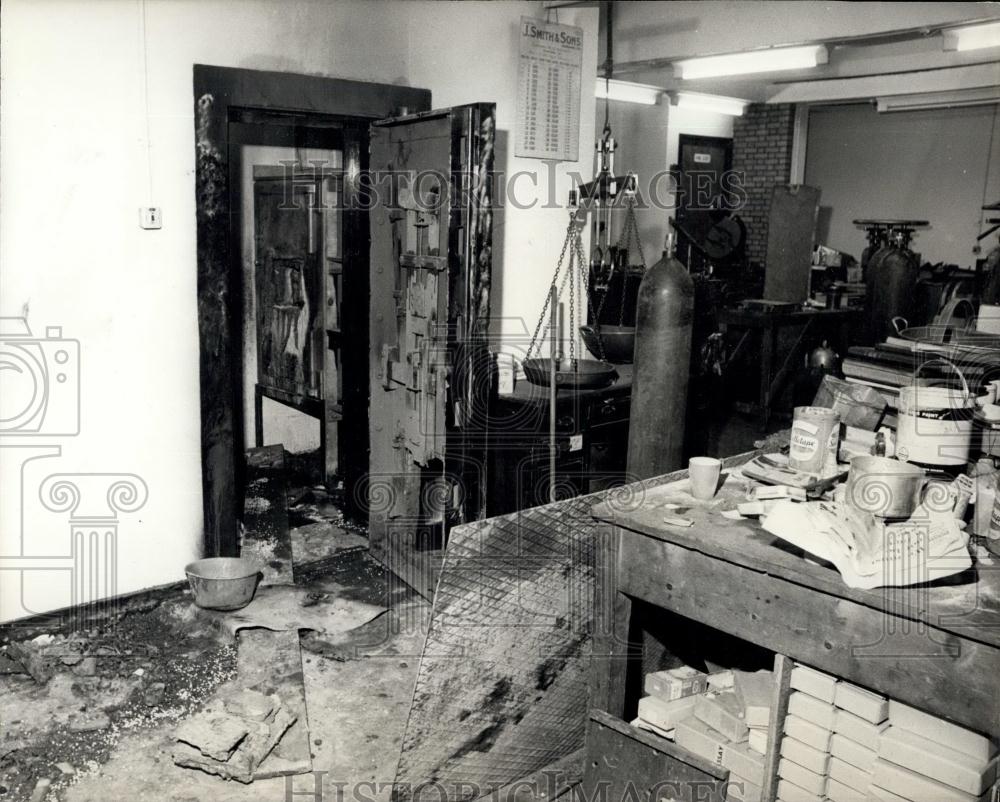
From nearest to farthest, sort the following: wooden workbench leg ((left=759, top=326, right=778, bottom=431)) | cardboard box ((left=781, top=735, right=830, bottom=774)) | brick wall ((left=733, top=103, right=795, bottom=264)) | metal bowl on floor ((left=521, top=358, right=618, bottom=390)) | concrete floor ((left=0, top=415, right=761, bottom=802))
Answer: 1. cardboard box ((left=781, top=735, right=830, bottom=774))
2. concrete floor ((left=0, top=415, right=761, bottom=802))
3. metal bowl on floor ((left=521, top=358, right=618, bottom=390))
4. wooden workbench leg ((left=759, top=326, right=778, bottom=431))
5. brick wall ((left=733, top=103, right=795, bottom=264))

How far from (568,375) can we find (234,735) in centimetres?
223

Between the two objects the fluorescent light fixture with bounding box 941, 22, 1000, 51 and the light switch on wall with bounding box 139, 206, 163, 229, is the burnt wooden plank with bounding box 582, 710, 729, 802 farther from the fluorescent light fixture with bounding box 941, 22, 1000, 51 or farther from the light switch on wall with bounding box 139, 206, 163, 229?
the fluorescent light fixture with bounding box 941, 22, 1000, 51

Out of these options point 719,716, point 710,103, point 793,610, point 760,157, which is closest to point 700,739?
point 719,716

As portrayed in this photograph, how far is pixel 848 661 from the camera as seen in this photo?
196cm

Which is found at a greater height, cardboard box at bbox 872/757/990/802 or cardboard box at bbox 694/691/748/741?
cardboard box at bbox 872/757/990/802

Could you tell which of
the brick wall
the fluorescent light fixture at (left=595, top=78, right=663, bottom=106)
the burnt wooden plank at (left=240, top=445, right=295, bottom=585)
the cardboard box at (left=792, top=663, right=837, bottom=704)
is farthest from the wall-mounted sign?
the brick wall

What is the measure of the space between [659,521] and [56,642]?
2604mm

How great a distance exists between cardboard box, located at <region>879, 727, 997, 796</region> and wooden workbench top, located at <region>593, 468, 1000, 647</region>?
29 cm

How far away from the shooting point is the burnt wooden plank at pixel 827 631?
1812 millimetres

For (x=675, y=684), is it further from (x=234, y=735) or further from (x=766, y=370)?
(x=766, y=370)

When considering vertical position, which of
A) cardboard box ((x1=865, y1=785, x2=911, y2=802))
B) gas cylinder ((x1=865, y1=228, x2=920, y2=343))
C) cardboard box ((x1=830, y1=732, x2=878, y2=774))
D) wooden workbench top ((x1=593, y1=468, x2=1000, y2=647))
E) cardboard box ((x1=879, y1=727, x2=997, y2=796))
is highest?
gas cylinder ((x1=865, y1=228, x2=920, y2=343))

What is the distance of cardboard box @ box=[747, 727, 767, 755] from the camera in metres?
2.20

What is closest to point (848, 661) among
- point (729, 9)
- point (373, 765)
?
point (373, 765)

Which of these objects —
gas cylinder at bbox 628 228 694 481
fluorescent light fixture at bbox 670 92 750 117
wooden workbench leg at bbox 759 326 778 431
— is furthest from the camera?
fluorescent light fixture at bbox 670 92 750 117
